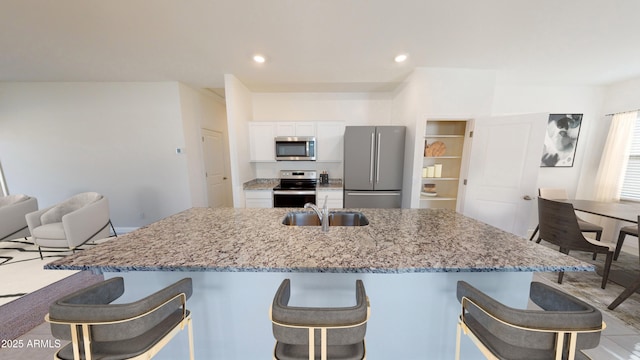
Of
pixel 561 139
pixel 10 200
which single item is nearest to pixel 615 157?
pixel 561 139

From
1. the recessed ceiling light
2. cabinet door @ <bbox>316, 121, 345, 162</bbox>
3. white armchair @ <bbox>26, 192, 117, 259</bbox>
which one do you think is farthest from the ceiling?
white armchair @ <bbox>26, 192, 117, 259</bbox>

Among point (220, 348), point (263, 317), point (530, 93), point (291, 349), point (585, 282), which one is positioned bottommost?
point (585, 282)

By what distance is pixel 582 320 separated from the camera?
0.66m

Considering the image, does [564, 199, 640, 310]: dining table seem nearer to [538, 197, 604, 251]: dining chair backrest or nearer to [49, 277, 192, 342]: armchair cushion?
[538, 197, 604, 251]: dining chair backrest

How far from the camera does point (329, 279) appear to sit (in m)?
1.16

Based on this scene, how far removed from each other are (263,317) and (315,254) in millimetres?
594

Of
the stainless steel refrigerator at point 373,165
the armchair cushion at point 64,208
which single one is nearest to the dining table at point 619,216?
the stainless steel refrigerator at point 373,165

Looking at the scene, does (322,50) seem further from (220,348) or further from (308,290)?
(220,348)

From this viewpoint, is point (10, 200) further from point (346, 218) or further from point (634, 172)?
point (634, 172)

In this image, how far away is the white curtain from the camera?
9.52 ft

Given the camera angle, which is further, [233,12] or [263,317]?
[233,12]

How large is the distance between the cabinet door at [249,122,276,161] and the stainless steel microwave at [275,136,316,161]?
17 centimetres

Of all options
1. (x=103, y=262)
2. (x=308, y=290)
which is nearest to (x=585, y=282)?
(x=308, y=290)

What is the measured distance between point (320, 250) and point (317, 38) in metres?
2.17
